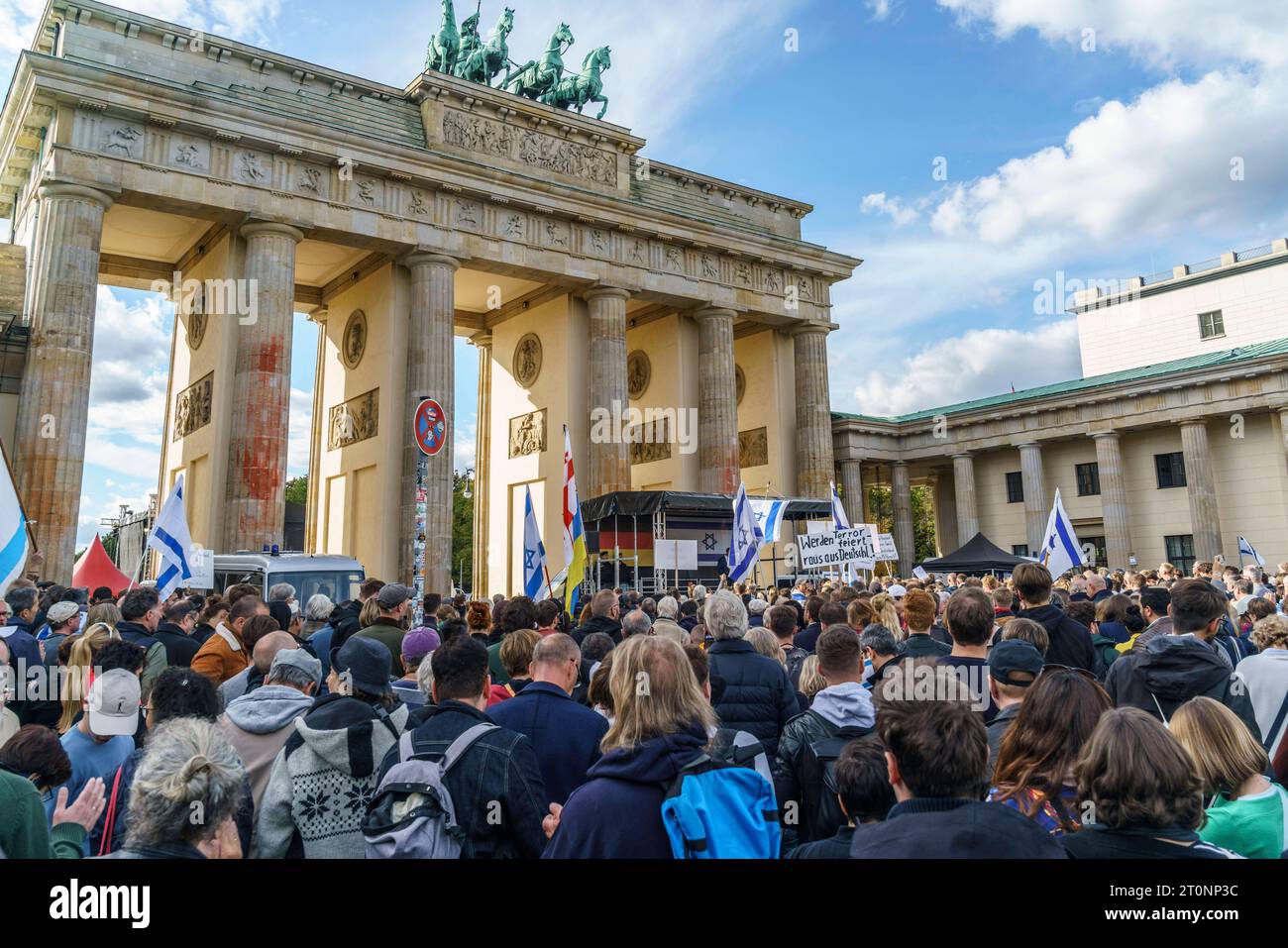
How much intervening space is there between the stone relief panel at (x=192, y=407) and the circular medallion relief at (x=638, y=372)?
17009mm

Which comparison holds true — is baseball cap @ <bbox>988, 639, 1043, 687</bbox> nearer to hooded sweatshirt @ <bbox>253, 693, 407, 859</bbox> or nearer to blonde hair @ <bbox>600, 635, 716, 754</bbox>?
blonde hair @ <bbox>600, 635, 716, 754</bbox>

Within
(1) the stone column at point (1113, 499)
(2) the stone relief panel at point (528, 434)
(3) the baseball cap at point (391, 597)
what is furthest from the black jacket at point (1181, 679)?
(1) the stone column at point (1113, 499)

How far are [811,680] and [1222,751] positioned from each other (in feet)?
8.02

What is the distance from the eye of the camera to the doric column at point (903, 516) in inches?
1672

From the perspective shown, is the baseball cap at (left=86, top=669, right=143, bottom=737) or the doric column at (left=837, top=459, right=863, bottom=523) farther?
the doric column at (left=837, top=459, right=863, bottom=523)

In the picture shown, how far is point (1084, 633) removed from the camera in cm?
643

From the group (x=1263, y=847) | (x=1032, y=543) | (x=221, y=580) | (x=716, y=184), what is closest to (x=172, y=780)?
(x=1263, y=847)

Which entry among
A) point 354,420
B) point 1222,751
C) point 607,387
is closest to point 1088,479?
point 607,387

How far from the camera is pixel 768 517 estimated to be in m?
18.4

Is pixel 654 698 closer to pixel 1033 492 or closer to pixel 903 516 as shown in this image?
pixel 1033 492

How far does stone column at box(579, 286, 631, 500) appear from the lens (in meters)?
31.8

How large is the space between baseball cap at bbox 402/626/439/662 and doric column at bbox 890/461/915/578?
38455 millimetres

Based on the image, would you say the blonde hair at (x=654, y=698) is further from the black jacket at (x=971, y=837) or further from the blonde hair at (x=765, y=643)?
the blonde hair at (x=765, y=643)

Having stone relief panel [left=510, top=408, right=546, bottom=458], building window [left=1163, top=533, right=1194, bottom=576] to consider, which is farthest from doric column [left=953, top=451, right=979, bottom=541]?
stone relief panel [left=510, top=408, right=546, bottom=458]
